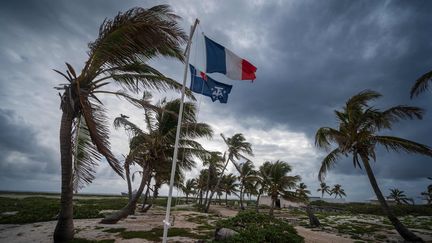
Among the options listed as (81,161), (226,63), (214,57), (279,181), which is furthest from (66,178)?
(279,181)

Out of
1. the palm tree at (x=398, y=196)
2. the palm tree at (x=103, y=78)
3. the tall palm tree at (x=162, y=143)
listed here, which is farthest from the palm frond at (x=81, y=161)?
the palm tree at (x=398, y=196)

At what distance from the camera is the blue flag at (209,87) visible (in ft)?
23.2

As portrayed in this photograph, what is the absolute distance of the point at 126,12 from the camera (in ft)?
20.7

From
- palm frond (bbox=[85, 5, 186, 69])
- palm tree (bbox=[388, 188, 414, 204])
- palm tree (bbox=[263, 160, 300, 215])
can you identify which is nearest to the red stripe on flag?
palm frond (bbox=[85, 5, 186, 69])

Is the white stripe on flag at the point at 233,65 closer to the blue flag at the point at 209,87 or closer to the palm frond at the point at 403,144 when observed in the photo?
the blue flag at the point at 209,87

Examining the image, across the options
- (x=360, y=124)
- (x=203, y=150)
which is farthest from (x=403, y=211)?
(x=203, y=150)

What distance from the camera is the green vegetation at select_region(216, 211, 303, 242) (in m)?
7.68

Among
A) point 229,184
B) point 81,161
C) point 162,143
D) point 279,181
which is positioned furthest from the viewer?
point 229,184

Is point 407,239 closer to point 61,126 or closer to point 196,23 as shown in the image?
point 196,23

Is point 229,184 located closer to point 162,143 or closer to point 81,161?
point 162,143

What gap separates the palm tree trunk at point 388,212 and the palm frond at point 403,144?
134 cm

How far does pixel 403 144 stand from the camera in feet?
39.3

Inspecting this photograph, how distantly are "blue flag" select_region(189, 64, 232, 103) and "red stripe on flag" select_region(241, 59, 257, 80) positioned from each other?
0.63 metres

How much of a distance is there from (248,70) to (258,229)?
5861mm
